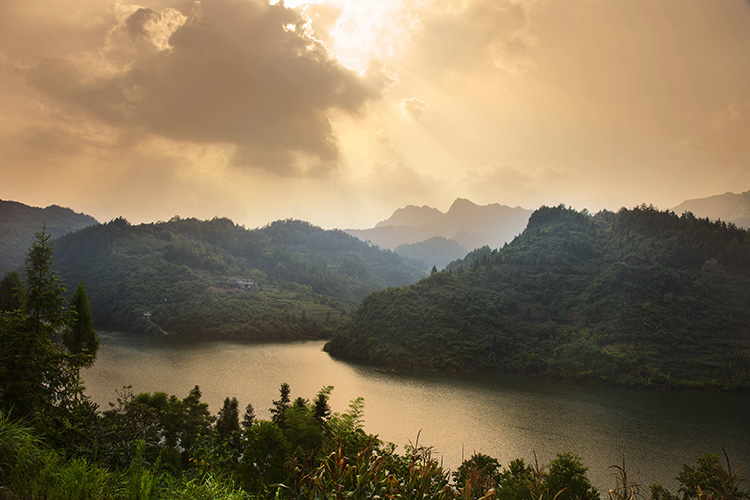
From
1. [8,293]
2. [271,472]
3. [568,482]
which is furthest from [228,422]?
[8,293]

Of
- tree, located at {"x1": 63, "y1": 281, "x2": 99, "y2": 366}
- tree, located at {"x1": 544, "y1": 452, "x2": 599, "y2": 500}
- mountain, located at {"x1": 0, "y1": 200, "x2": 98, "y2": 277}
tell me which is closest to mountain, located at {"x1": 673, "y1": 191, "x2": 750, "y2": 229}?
tree, located at {"x1": 544, "y1": 452, "x2": 599, "y2": 500}

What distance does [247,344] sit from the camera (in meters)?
61.3

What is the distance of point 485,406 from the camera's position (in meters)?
33.4

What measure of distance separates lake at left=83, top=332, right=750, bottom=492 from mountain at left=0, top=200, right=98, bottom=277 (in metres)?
59.8

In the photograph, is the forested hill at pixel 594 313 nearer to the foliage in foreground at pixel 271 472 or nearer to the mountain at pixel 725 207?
the foliage in foreground at pixel 271 472

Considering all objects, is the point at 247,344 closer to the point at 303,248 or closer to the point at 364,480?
the point at 364,480

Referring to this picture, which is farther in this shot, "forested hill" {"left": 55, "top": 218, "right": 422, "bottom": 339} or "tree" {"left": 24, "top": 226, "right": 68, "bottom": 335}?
"forested hill" {"left": 55, "top": 218, "right": 422, "bottom": 339}

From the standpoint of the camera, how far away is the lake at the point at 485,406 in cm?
2516

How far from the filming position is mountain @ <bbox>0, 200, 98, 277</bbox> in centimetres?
9106

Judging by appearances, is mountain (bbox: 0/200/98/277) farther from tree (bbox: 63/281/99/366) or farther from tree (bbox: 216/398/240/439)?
tree (bbox: 216/398/240/439)

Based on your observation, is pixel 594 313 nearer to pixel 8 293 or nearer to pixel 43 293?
pixel 43 293

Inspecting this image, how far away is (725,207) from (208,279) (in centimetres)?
16630

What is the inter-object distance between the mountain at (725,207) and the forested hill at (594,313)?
64.8 meters

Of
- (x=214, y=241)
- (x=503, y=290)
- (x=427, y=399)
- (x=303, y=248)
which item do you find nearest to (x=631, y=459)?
(x=427, y=399)
